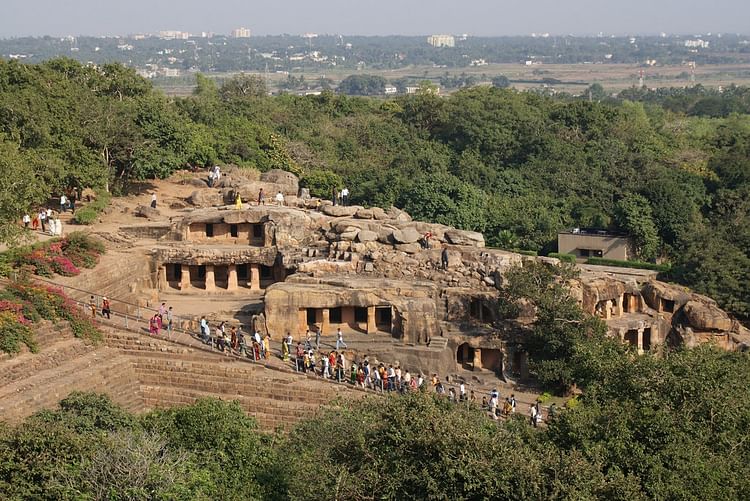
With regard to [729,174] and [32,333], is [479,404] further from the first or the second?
[729,174]

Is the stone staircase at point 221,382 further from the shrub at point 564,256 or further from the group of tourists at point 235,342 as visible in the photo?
the shrub at point 564,256

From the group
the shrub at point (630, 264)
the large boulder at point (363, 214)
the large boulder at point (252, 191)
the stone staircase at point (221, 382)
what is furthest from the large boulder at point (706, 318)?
the large boulder at point (252, 191)

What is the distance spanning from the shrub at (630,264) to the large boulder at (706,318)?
8.80 metres

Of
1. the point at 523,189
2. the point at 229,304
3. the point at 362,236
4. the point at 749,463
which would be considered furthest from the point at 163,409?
the point at 523,189

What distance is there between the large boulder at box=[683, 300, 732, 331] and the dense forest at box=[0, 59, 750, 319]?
436 cm

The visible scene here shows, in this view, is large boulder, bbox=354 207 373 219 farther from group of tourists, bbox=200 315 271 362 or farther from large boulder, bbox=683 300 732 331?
large boulder, bbox=683 300 732 331

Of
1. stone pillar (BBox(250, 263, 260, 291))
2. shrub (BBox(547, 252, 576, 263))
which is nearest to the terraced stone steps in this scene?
stone pillar (BBox(250, 263, 260, 291))

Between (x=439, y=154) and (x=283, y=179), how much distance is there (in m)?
15.3

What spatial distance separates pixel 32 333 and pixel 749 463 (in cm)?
1786

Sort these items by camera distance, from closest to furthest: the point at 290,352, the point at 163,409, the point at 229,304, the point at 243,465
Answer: the point at 243,465, the point at 163,409, the point at 290,352, the point at 229,304

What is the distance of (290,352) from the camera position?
99.8ft

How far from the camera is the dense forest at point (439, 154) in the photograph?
40.2 m

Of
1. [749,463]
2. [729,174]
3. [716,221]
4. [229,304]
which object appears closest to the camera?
[749,463]

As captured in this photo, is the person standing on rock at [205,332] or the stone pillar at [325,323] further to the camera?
the stone pillar at [325,323]
